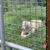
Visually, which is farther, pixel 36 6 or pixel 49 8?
pixel 36 6

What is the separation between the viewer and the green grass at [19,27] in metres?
1.40

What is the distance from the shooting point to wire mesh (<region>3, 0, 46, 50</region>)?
134 centimetres

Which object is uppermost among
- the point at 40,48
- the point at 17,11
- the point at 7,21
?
the point at 17,11

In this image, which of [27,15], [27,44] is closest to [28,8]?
[27,15]

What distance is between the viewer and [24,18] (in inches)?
57.7

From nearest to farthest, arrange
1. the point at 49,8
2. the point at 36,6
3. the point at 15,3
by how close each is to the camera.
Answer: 1. the point at 49,8
2. the point at 36,6
3. the point at 15,3

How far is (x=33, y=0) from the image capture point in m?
1.32

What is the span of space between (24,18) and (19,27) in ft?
0.36

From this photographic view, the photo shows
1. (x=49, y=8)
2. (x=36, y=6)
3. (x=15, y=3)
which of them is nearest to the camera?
(x=49, y=8)

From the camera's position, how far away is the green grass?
1400 mm

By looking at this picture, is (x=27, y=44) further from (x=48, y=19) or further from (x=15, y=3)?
(x=48, y=19)

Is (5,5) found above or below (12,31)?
above

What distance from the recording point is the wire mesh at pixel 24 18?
134 cm

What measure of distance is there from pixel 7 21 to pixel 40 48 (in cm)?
42
